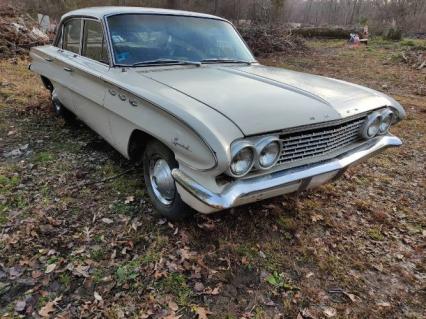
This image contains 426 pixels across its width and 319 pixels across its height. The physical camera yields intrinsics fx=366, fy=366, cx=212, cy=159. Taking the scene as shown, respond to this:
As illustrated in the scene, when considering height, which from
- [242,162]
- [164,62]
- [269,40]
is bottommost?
[242,162]

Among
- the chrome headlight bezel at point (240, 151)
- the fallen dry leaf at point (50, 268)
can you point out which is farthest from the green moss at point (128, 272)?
the chrome headlight bezel at point (240, 151)

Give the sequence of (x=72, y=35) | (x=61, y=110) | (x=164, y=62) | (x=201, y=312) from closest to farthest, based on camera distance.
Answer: (x=201, y=312) → (x=164, y=62) → (x=72, y=35) → (x=61, y=110)

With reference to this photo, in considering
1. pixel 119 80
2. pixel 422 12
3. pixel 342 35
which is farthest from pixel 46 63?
pixel 422 12

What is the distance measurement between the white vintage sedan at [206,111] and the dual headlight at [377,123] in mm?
11

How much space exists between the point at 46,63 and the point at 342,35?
18.1 metres

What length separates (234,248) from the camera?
2.87 m

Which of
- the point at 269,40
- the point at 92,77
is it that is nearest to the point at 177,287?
the point at 92,77

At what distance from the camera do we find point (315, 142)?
2711 mm

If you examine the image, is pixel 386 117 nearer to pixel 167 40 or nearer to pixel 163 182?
pixel 163 182

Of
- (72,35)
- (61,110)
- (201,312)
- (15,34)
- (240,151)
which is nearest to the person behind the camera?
(240,151)

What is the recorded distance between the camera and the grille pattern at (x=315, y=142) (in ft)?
8.40

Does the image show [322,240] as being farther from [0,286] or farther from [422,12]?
[422,12]

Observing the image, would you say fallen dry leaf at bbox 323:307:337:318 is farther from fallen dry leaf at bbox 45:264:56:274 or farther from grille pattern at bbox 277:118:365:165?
fallen dry leaf at bbox 45:264:56:274

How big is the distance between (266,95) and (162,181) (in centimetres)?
109
